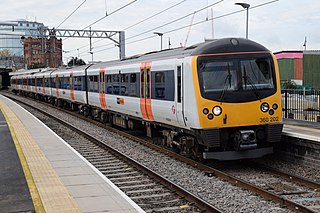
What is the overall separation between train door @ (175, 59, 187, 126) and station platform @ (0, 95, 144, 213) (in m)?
2.48

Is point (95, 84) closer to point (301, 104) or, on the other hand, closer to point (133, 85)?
point (133, 85)

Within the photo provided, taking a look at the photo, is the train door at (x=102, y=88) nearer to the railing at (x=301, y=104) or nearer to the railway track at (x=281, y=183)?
the railing at (x=301, y=104)

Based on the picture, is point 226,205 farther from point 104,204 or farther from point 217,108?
point 217,108

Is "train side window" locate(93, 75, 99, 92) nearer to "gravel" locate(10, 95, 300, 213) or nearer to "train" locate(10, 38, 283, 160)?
"gravel" locate(10, 95, 300, 213)

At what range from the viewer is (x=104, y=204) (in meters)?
7.27

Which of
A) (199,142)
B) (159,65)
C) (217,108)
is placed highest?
(159,65)

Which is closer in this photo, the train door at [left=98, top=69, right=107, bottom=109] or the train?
the train

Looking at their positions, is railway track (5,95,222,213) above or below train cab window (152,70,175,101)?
below

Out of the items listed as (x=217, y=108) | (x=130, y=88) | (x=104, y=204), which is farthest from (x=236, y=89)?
(x=130, y=88)

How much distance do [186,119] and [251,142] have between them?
1.63 metres

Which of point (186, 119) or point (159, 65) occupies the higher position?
point (159, 65)

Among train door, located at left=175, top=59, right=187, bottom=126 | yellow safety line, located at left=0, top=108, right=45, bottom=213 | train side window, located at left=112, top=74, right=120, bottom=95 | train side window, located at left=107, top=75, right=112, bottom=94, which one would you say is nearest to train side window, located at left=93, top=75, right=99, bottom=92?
train side window, located at left=107, top=75, right=112, bottom=94

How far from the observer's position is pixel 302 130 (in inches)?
504

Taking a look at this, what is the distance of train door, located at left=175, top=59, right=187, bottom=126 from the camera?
36.1 feet
